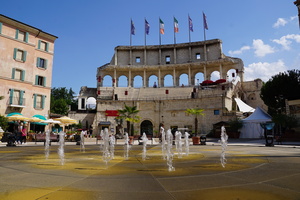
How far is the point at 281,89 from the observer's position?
1377 inches

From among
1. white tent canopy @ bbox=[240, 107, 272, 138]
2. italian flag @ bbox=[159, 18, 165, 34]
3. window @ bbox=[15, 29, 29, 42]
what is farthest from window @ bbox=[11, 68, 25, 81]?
italian flag @ bbox=[159, 18, 165, 34]

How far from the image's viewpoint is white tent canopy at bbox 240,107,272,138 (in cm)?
3049

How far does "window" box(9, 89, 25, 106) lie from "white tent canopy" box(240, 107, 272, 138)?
30.2m

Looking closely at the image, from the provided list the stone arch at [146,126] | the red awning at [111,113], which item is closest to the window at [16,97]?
the red awning at [111,113]

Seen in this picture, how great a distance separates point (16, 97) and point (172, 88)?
33.0 metres

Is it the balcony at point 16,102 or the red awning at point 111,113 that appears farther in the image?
the red awning at point 111,113

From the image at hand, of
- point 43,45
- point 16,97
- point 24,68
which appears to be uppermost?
point 43,45

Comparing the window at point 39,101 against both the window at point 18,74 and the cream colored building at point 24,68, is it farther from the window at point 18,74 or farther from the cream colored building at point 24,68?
the window at point 18,74

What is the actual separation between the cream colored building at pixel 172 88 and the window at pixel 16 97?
1771 cm

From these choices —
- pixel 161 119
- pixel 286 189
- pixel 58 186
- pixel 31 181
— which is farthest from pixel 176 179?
pixel 161 119

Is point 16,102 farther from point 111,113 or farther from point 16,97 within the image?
point 111,113

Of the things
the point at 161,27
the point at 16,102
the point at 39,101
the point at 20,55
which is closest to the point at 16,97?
the point at 16,102

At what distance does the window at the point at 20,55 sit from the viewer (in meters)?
30.2

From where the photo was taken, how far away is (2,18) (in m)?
28.9
